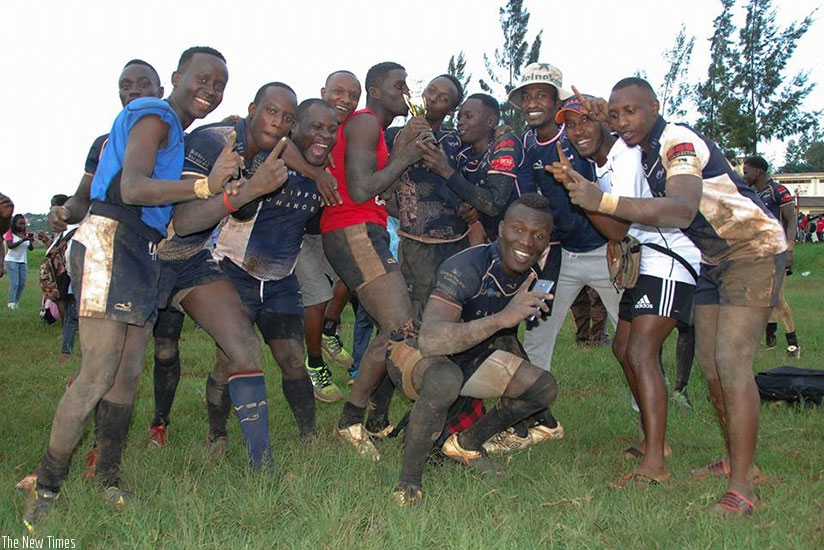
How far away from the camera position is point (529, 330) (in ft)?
19.5

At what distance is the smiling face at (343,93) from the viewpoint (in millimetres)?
6082

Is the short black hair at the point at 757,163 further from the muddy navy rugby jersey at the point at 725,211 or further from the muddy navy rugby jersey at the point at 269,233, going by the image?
the muddy navy rugby jersey at the point at 269,233

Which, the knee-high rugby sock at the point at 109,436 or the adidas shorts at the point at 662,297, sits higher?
the adidas shorts at the point at 662,297

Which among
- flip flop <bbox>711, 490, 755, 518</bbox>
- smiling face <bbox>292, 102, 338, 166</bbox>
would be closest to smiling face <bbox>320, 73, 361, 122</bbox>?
smiling face <bbox>292, 102, 338, 166</bbox>

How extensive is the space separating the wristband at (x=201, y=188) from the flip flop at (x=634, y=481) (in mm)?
2791

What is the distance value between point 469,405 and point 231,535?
2.13 m

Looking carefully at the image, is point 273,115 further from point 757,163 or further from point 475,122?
point 757,163

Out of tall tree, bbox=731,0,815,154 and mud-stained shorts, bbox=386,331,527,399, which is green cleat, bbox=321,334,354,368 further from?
tall tree, bbox=731,0,815,154

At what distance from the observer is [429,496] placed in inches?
167

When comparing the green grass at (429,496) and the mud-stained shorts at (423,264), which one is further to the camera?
the mud-stained shorts at (423,264)

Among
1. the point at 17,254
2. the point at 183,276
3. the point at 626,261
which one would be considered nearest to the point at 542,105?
the point at 626,261

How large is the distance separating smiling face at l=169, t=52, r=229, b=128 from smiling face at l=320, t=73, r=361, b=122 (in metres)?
1.44

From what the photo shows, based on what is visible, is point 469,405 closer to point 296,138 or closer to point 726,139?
point 296,138

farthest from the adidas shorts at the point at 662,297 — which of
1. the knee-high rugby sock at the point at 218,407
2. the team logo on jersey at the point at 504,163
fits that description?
the knee-high rugby sock at the point at 218,407
